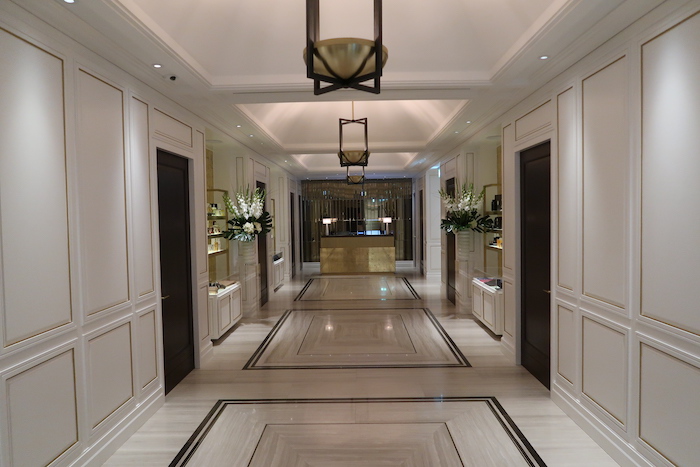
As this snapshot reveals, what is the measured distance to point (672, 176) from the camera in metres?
2.32

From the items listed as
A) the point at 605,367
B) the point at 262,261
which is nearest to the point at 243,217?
the point at 262,261

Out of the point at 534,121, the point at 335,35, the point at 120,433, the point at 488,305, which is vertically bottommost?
the point at 120,433

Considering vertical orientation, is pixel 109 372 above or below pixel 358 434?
above

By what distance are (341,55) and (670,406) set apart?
8.63 feet

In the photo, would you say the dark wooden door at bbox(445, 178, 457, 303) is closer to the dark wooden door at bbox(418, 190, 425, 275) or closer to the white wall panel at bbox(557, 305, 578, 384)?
the dark wooden door at bbox(418, 190, 425, 275)

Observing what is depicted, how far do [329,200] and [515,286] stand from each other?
11.0 meters

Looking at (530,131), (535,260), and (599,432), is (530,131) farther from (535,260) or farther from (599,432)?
(599,432)

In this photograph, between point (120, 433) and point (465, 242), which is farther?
point (465, 242)

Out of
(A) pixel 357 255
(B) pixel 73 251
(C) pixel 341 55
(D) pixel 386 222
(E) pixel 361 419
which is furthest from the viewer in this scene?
(D) pixel 386 222

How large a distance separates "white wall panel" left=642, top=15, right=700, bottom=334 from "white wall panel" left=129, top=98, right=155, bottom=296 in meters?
3.73

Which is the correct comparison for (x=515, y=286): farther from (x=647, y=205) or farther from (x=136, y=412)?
(x=136, y=412)

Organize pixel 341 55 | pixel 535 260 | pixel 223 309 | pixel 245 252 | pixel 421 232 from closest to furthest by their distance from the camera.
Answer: pixel 341 55 < pixel 535 260 < pixel 223 309 < pixel 245 252 < pixel 421 232

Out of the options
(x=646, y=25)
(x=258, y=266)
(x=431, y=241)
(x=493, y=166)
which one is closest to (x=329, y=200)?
(x=431, y=241)

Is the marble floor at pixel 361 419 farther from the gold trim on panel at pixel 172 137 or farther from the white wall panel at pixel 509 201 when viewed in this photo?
the gold trim on panel at pixel 172 137
